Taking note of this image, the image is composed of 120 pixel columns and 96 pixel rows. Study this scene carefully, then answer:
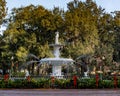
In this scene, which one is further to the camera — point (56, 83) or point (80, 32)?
point (80, 32)

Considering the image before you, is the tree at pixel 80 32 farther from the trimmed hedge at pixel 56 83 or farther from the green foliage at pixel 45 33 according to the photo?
the trimmed hedge at pixel 56 83

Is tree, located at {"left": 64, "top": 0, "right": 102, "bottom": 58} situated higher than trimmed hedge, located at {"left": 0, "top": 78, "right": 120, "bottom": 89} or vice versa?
tree, located at {"left": 64, "top": 0, "right": 102, "bottom": 58}

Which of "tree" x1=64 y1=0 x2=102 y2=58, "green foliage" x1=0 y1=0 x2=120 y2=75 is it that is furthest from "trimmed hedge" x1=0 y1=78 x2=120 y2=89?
"tree" x1=64 y1=0 x2=102 y2=58

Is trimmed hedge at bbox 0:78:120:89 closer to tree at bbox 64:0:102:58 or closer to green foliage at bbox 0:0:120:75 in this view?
green foliage at bbox 0:0:120:75

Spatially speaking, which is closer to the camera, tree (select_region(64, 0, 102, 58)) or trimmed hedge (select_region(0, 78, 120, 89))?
trimmed hedge (select_region(0, 78, 120, 89))

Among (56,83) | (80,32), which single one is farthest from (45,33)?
(56,83)

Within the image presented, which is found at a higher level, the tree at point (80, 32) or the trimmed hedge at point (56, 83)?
the tree at point (80, 32)

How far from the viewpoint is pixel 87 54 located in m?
62.0

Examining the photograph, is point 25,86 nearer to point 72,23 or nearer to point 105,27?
point 72,23

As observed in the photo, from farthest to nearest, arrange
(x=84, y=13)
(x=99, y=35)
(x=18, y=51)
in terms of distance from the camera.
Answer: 1. (x=99, y=35)
2. (x=84, y=13)
3. (x=18, y=51)

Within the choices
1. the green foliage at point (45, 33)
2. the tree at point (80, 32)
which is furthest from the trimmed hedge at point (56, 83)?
the tree at point (80, 32)

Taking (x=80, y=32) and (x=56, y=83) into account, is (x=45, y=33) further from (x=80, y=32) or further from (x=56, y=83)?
(x=56, y=83)

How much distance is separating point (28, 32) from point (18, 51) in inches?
178

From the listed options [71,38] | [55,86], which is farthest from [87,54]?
[55,86]
